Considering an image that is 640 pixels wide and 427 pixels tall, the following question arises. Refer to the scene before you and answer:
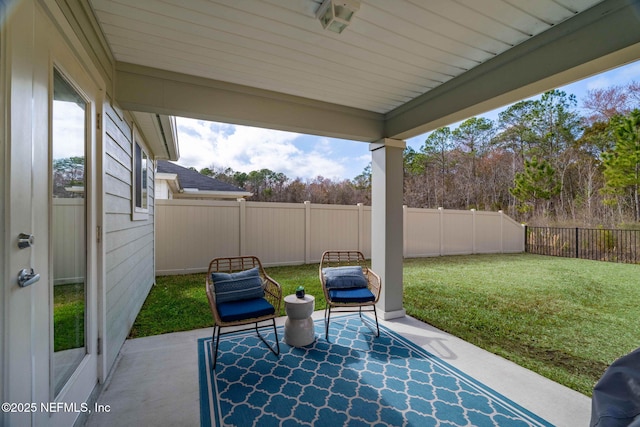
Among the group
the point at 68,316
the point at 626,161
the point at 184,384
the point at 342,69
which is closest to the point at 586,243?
the point at 626,161

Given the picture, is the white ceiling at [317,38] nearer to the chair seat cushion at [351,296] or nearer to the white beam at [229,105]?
the white beam at [229,105]

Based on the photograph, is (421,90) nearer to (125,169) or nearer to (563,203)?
(125,169)

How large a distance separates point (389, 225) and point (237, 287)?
1.91 m

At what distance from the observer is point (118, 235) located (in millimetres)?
2438

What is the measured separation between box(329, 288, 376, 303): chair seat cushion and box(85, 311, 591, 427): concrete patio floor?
61cm

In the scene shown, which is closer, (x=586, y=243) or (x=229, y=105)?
(x=229, y=105)

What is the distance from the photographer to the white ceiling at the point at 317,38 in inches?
66.2

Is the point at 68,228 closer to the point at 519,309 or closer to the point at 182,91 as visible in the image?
the point at 182,91

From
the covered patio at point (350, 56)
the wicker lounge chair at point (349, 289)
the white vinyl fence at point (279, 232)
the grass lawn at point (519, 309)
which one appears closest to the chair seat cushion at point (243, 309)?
the wicker lounge chair at point (349, 289)

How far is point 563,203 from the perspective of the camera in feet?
39.8

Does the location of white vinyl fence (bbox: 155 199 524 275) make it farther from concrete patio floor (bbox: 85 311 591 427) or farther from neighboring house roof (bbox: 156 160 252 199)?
concrete patio floor (bbox: 85 311 591 427)

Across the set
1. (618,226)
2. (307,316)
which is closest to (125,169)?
(307,316)

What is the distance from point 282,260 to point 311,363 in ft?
14.4

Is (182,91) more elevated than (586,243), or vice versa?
(182,91)
